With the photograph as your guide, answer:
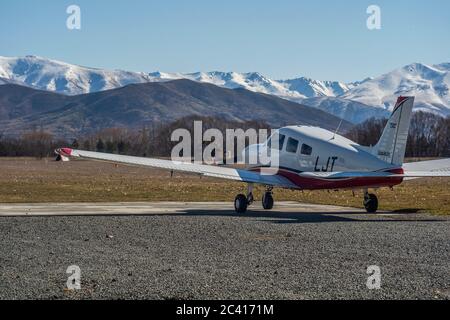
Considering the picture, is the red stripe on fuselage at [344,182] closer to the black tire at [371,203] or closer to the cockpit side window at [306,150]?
the cockpit side window at [306,150]

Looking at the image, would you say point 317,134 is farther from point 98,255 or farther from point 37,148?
point 37,148

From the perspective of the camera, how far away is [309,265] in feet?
44.3

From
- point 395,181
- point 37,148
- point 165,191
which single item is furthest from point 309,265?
point 37,148

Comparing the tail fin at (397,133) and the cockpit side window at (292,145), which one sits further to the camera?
the cockpit side window at (292,145)

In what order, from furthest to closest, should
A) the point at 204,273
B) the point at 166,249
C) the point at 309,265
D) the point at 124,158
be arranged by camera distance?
the point at 124,158, the point at 166,249, the point at 309,265, the point at 204,273

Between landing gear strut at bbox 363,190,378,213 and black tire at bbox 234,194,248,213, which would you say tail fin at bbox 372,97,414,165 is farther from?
black tire at bbox 234,194,248,213

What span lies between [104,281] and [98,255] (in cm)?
314

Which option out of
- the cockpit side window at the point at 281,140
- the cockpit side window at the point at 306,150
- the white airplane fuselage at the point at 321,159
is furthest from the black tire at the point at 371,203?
the cockpit side window at the point at 281,140

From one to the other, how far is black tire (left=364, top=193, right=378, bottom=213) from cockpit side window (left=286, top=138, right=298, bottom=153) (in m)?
3.24

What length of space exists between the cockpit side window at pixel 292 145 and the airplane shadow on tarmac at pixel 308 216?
229 cm

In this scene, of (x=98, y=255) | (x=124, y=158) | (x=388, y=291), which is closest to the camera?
(x=388, y=291)

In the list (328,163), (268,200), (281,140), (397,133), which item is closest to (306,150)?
(328,163)

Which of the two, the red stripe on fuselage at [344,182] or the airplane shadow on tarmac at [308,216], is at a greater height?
the red stripe on fuselage at [344,182]

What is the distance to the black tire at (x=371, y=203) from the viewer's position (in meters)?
26.1
